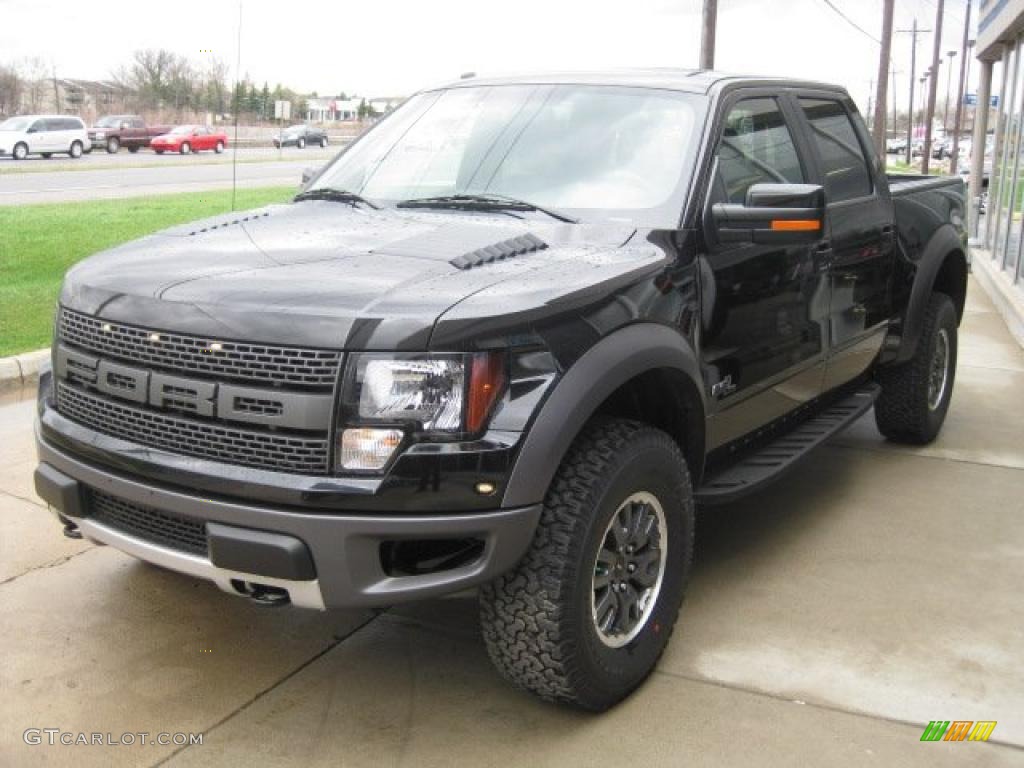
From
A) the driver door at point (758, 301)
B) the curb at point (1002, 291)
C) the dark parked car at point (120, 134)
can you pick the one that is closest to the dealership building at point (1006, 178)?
the curb at point (1002, 291)

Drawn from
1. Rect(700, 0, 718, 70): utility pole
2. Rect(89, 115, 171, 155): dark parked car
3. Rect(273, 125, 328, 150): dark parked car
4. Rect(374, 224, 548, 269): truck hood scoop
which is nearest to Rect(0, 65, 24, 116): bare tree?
Rect(273, 125, 328, 150): dark parked car

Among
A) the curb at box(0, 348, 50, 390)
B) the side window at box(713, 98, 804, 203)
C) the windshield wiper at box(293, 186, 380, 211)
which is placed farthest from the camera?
the curb at box(0, 348, 50, 390)

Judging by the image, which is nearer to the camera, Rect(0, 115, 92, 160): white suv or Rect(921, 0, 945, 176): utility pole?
Rect(0, 115, 92, 160): white suv

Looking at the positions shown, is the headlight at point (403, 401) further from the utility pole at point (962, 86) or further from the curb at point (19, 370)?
Answer: the utility pole at point (962, 86)

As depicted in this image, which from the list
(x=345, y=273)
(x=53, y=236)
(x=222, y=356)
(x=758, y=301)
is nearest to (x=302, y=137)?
(x=53, y=236)

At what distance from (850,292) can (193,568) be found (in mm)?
3105

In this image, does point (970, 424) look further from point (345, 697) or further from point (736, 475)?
point (345, 697)

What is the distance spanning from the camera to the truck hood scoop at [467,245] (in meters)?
3.27

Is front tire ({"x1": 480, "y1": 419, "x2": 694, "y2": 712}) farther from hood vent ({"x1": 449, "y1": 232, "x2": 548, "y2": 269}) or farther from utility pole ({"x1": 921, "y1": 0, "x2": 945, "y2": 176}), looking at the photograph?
utility pole ({"x1": 921, "y1": 0, "x2": 945, "y2": 176})

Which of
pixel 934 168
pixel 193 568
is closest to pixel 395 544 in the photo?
pixel 193 568

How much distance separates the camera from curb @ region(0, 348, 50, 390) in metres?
6.79

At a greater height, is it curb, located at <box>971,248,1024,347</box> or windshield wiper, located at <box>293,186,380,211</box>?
windshield wiper, located at <box>293,186,380,211</box>

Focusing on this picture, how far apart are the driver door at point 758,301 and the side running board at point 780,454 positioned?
0.14 m

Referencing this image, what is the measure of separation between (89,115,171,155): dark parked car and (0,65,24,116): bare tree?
31396mm
